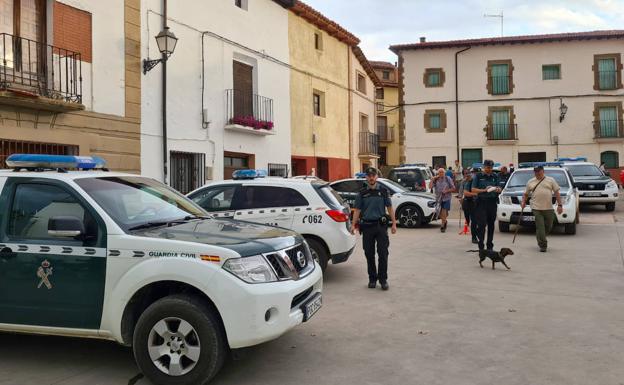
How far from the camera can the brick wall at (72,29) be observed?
10.6m

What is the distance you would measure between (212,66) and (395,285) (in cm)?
1001

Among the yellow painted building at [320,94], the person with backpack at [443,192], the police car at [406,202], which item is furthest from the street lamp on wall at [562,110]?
the person with backpack at [443,192]

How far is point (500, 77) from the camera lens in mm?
33438

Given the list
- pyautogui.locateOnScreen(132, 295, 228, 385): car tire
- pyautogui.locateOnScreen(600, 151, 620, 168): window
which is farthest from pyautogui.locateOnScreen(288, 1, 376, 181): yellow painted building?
pyautogui.locateOnScreen(600, 151, 620, 168): window

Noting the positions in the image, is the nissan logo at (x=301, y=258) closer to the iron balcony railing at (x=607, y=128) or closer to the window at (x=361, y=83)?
the window at (x=361, y=83)

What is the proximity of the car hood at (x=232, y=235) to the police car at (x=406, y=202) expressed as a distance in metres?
9.99

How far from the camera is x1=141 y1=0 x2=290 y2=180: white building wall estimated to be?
43.2 ft

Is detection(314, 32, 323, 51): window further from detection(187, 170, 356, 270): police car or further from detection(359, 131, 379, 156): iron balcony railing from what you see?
detection(187, 170, 356, 270): police car

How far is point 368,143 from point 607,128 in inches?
627

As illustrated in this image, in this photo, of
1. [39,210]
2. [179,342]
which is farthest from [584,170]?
[39,210]

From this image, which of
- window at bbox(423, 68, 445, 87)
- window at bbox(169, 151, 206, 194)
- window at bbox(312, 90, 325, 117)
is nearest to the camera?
window at bbox(169, 151, 206, 194)

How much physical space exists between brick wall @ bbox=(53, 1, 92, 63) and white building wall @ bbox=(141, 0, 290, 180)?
168 centimetres

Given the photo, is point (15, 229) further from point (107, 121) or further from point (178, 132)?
point (178, 132)

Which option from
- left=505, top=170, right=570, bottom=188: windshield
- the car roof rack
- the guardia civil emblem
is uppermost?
left=505, top=170, right=570, bottom=188: windshield
